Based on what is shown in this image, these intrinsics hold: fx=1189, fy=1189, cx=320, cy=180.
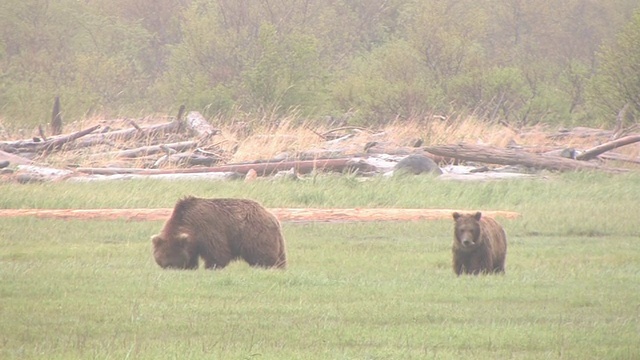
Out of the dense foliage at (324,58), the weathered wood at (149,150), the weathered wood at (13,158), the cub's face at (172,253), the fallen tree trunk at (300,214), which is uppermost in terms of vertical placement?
the cub's face at (172,253)

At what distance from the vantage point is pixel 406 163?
25969 mm

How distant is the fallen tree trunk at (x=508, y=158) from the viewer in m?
26.7

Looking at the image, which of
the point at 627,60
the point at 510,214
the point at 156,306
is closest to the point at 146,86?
the point at 627,60

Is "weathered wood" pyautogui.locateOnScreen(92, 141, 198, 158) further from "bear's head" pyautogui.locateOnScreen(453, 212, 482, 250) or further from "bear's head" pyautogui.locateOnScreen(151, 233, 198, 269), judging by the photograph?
"bear's head" pyautogui.locateOnScreen(453, 212, 482, 250)

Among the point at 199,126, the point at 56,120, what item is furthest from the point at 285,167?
the point at 56,120

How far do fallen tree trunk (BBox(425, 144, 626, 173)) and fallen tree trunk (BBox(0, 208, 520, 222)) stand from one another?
19.4 ft

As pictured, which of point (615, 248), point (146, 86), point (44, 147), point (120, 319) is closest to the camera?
point (120, 319)

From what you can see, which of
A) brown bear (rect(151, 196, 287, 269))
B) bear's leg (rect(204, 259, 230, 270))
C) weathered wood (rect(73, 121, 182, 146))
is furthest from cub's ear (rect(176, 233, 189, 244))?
weathered wood (rect(73, 121, 182, 146))

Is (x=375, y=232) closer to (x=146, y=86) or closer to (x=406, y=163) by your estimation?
(x=406, y=163)

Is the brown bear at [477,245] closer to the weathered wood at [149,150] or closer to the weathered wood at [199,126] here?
the weathered wood at [149,150]

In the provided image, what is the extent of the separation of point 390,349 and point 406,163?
57.6 feet

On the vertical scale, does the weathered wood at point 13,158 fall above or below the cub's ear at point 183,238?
below

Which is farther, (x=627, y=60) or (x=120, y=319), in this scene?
(x=627, y=60)

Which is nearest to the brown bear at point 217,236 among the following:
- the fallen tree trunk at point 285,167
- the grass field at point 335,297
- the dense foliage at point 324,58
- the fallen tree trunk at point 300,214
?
the grass field at point 335,297
